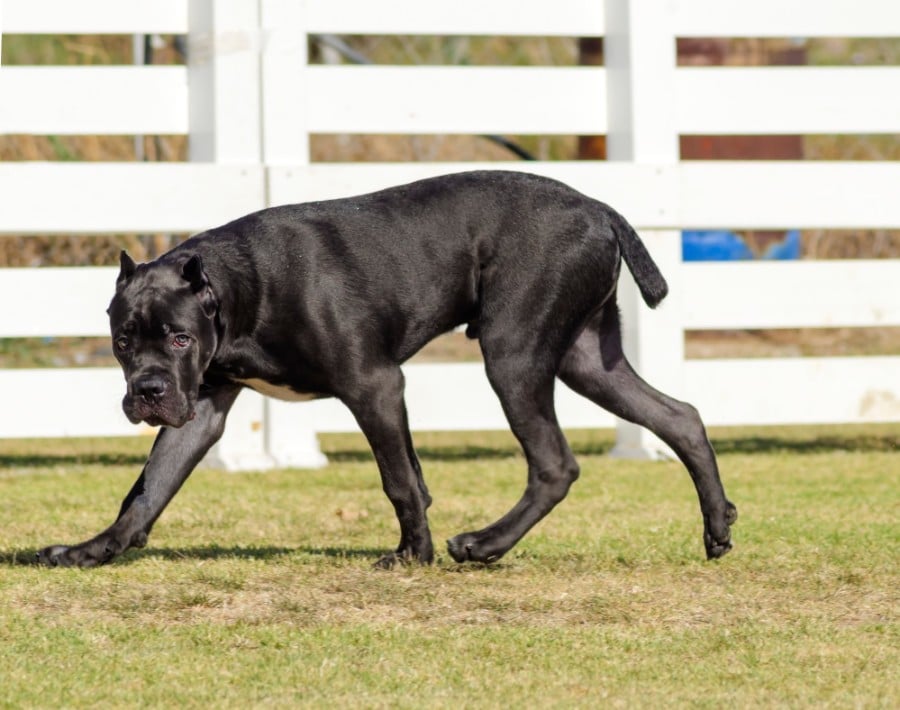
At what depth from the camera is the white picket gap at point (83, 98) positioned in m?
7.27

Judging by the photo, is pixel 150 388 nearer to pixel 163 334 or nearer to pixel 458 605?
pixel 163 334

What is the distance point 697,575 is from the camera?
439 cm

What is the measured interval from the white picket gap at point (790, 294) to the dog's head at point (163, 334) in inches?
151

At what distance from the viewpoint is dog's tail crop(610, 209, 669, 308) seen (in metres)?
4.69

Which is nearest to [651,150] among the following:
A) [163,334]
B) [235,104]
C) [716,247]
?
[235,104]

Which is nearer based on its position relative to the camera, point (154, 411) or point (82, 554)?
point (154, 411)

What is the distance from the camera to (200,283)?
4.20 metres

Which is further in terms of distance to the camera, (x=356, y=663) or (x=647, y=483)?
(x=647, y=483)

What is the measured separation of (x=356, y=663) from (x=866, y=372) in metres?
5.03

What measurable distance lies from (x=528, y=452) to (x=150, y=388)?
43.3 inches

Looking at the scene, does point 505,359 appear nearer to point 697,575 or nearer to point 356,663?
point 697,575

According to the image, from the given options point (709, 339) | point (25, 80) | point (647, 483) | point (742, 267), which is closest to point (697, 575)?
point (647, 483)

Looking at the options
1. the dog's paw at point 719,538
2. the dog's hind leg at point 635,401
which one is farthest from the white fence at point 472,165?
the dog's paw at point 719,538

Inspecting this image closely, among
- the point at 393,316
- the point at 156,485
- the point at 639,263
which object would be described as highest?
the point at 639,263
